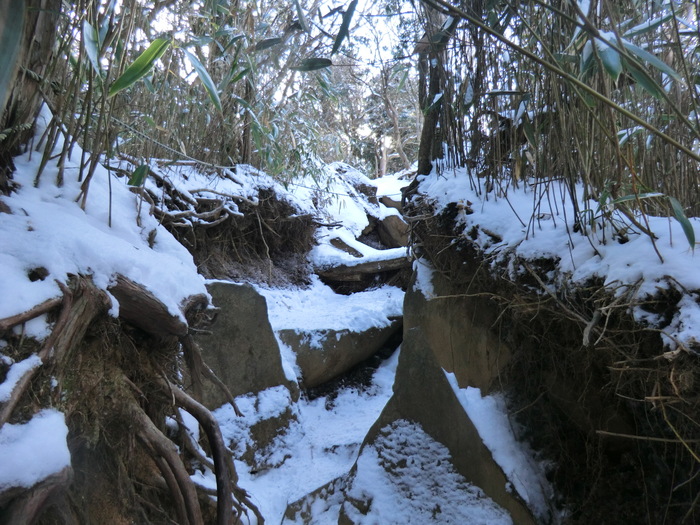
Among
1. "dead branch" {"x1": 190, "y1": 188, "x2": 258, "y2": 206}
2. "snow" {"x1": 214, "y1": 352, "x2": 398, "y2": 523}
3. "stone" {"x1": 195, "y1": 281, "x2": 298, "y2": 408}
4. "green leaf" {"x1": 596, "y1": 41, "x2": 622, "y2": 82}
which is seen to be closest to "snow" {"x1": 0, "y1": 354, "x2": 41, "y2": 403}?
"green leaf" {"x1": 596, "y1": 41, "x2": 622, "y2": 82}

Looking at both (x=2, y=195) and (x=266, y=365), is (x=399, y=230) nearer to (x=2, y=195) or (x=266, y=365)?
(x=266, y=365)

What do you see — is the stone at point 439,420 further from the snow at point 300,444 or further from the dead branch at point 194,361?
the dead branch at point 194,361

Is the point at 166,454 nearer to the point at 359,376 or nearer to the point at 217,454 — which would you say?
the point at 217,454

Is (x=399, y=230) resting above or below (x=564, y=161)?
below

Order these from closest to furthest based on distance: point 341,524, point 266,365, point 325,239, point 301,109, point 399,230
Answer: point 341,524, point 266,365, point 301,109, point 325,239, point 399,230

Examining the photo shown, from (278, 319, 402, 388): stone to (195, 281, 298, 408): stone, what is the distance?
0.57m

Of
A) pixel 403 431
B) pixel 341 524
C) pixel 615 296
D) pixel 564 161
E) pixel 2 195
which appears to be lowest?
pixel 341 524

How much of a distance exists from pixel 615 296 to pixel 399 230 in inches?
245

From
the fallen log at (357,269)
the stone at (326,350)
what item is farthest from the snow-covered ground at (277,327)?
the fallen log at (357,269)

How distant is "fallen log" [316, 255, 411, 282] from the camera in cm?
536

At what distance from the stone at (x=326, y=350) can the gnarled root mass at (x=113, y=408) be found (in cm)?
253

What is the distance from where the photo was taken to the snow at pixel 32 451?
786 mm

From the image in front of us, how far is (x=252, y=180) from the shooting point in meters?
4.45

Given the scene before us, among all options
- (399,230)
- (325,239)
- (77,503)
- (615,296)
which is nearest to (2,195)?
(77,503)
